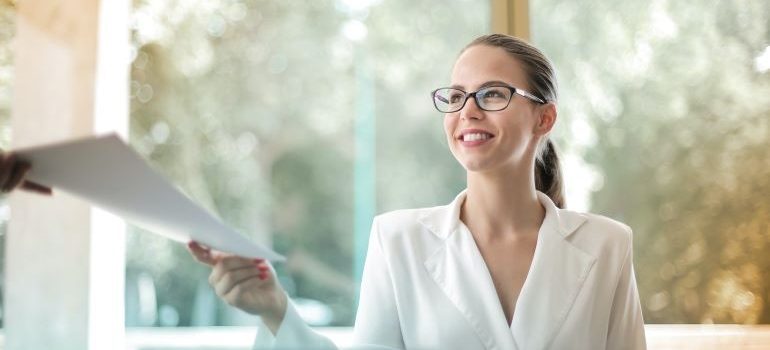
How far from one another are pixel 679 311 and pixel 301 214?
1294 millimetres

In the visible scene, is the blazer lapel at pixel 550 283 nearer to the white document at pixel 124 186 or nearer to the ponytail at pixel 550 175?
the ponytail at pixel 550 175

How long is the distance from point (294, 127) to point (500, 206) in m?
1.33

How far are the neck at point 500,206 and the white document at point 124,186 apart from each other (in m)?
0.59

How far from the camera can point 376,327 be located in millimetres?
1394

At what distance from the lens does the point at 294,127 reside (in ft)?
8.75

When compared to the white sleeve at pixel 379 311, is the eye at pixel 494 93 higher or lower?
higher

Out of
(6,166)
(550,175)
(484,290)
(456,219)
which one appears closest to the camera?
(6,166)

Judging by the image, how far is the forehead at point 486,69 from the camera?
140 centimetres

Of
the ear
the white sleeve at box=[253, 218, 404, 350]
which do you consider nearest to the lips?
the ear

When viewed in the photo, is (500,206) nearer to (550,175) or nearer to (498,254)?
(498,254)

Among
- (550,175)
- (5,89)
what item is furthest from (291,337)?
(5,89)

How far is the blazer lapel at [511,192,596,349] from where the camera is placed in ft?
4.34

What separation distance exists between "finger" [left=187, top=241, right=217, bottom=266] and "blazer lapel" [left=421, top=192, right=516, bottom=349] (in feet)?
1.65

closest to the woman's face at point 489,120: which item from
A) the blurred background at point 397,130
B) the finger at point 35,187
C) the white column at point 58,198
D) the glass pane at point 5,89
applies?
the finger at point 35,187
